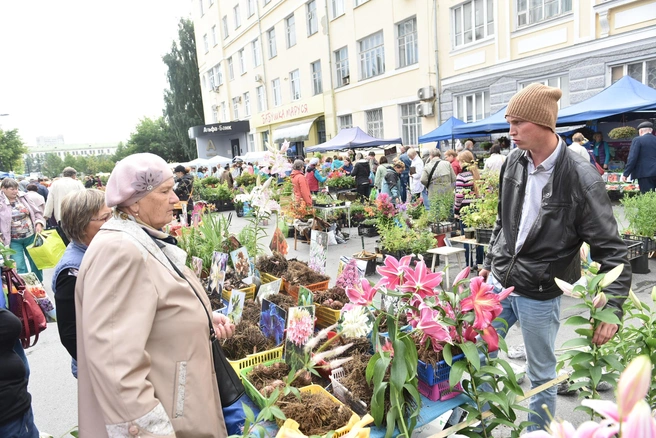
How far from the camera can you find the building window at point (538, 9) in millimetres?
10405

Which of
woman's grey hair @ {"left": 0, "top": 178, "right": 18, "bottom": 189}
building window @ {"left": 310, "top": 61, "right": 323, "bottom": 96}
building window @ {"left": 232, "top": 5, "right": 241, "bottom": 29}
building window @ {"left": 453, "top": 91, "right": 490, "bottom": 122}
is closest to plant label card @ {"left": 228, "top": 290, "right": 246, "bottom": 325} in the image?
woman's grey hair @ {"left": 0, "top": 178, "right": 18, "bottom": 189}

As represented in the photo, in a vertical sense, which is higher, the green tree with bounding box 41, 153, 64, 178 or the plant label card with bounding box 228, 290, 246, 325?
the green tree with bounding box 41, 153, 64, 178

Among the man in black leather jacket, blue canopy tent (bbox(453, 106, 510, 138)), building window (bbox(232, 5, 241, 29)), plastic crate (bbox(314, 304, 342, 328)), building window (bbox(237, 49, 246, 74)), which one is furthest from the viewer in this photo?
building window (bbox(237, 49, 246, 74))

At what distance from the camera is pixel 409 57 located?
15.3 meters

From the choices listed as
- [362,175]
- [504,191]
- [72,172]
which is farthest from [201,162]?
[504,191]

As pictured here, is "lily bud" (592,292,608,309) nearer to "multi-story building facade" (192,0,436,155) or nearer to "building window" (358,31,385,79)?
"multi-story building facade" (192,0,436,155)

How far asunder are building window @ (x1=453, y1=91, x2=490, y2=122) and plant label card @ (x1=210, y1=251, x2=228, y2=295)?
11.2 m

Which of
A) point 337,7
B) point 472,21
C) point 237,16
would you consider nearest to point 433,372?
point 472,21

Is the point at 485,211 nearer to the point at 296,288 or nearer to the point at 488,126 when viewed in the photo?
the point at 296,288

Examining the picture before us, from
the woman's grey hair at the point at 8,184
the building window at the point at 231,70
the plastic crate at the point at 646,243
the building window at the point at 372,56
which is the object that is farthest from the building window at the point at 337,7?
the plastic crate at the point at 646,243

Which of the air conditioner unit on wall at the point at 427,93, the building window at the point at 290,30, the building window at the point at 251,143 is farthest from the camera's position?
the building window at the point at 251,143

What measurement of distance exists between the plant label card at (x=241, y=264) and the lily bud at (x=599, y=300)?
279 cm

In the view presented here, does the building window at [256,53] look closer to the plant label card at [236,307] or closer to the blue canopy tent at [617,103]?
the blue canopy tent at [617,103]

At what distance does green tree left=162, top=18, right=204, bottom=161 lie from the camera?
1447 inches
